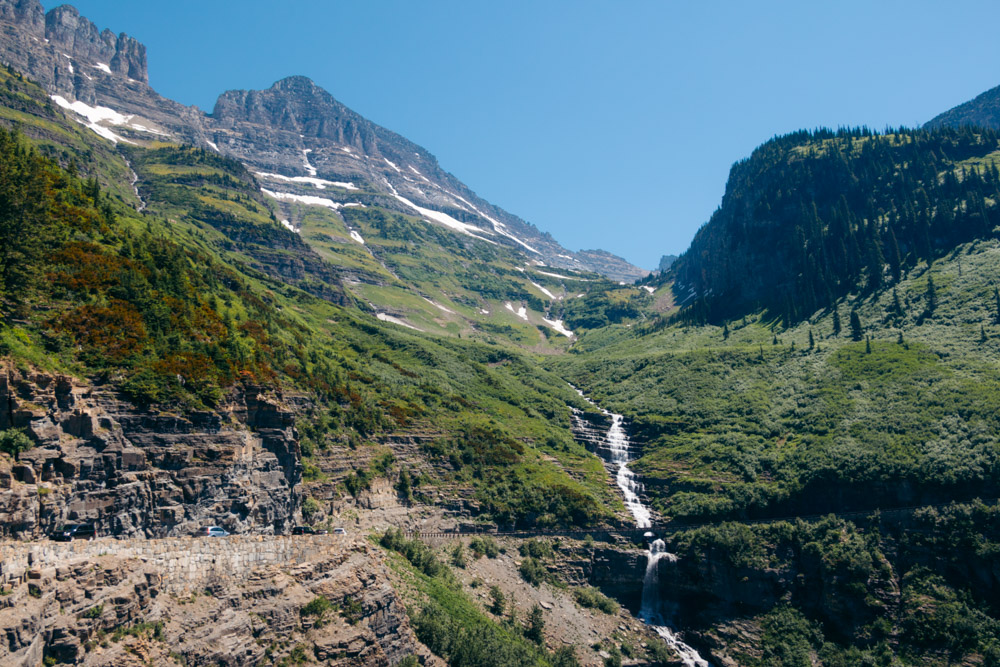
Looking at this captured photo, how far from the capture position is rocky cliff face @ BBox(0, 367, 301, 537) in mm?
33125

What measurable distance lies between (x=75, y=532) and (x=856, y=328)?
133 m

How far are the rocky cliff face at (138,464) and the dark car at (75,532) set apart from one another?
19.7 inches

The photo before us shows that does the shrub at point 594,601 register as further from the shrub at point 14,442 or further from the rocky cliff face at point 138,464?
the shrub at point 14,442

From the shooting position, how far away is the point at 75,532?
33.6 m

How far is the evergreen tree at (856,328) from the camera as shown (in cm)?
11945

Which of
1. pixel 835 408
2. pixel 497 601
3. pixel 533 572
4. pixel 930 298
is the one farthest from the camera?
pixel 930 298

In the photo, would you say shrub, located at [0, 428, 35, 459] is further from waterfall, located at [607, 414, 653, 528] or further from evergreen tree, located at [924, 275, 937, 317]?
evergreen tree, located at [924, 275, 937, 317]

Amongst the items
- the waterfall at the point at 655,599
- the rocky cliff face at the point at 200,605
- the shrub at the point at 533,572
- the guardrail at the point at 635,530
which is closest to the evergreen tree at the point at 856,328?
the guardrail at the point at 635,530

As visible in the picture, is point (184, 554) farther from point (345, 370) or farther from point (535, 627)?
point (345, 370)

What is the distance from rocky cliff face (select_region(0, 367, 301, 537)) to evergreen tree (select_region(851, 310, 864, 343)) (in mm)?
111012

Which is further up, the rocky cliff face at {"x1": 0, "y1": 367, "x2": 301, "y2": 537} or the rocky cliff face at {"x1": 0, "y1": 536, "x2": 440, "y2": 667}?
the rocky cliff face at {"x1": 0, "y1": 367, "x2": 301, "y2": 537}

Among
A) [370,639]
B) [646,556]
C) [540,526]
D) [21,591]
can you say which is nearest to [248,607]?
[370,639]

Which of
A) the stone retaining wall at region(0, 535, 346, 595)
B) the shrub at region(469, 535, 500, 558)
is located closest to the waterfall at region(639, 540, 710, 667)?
the shrub at region(469, 535, 500, 558)

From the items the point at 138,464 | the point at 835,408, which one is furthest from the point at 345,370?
the point at 835,408
